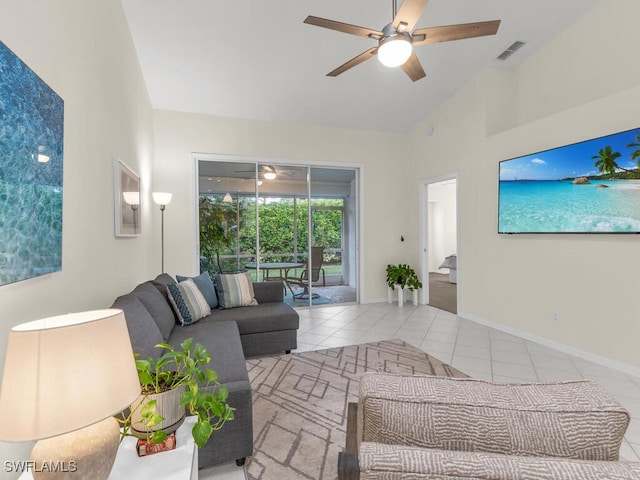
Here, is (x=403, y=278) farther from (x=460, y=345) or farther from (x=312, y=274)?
(x=460, y=345)

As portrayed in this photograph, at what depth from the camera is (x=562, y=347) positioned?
3.37 metres

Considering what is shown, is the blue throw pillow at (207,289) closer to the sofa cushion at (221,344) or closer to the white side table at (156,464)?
the sofa cushion at (221,344)

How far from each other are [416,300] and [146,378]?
4999 millimetres

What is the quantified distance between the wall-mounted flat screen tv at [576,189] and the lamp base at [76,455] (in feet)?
12.7

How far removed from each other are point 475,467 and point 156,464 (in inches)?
41.5

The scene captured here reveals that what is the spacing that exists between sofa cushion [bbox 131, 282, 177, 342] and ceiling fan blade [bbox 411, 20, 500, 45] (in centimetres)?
273

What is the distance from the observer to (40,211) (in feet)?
4.22

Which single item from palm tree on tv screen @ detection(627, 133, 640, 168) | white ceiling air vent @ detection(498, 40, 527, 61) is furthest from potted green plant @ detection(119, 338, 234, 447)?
white ceiling air vent @ detection(498, 40, 527, 61)

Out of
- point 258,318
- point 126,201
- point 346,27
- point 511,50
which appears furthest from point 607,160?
point 126,201

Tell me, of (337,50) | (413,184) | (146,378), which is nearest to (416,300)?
(413,184)

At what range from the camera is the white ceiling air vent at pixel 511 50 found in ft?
12.3

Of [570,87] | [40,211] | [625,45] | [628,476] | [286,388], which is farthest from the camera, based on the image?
[570,87]

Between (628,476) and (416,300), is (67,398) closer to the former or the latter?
(628,476)

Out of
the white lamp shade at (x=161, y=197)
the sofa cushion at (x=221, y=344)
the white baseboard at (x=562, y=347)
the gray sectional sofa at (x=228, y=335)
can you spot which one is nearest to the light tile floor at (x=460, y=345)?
the white baseboard at (x=562, y=347)
